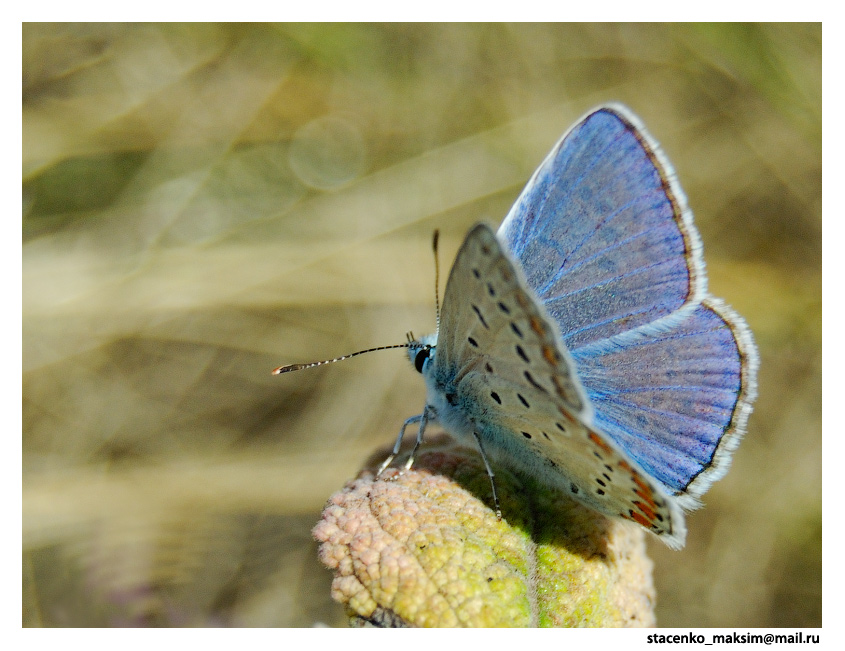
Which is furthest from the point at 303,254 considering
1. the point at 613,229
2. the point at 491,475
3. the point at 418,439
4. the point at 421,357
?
the point at 491,475

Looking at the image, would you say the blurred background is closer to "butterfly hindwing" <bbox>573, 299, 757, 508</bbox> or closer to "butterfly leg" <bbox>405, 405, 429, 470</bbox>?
"butterfly leg" <bbox>405, 405, 429, 470</bbox>

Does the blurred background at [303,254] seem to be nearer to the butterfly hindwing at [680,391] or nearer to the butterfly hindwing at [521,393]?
the butterfly hindwing at [521,393]

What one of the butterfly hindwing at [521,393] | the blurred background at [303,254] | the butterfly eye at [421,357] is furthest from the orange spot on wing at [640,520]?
the blurred background at [303,254]

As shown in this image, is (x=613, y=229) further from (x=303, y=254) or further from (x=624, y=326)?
(x=303, y=254)

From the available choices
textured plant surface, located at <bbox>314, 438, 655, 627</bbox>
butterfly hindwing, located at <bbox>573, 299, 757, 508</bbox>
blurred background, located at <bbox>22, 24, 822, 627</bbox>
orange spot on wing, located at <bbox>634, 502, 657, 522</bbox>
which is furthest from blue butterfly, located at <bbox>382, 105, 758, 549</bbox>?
blurred background, located at <bbox>22, 24, 822, 627</bbox>
